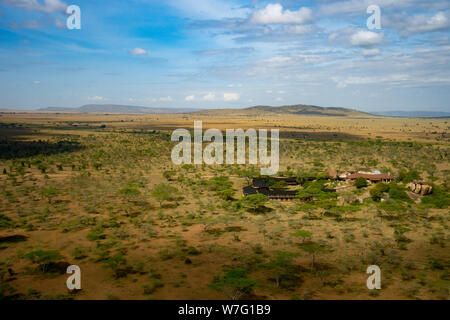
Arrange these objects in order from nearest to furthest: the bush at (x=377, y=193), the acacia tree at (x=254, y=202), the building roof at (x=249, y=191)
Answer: the acacia tree at (x=254, y=202) < the bush at (x=377, y=193) < the building roof at (x=249, y=191)

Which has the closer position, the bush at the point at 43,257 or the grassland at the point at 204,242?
the grassland at the point at 204,242

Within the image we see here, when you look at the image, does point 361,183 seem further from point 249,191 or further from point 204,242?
point 204,242

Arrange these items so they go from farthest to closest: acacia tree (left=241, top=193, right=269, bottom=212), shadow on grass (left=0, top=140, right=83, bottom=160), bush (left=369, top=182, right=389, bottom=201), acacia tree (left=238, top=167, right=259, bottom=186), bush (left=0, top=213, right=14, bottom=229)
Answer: shadow on grass (left=0, top=140, right=83, bottom=160), acacia tree (left=238, top=167, right=259, bottom=186), bush (left=369, top=182, right=389, bottom=201), acacia tree (left=241, top=193, right=269, bottom=212), bush (left=0, top=213, right=14, bottom=229)

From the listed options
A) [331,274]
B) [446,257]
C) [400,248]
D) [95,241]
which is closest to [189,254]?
[95,241]

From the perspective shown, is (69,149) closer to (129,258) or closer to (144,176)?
(144,176)

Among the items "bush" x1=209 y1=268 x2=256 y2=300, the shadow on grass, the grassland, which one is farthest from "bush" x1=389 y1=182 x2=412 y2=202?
the shadow on grass

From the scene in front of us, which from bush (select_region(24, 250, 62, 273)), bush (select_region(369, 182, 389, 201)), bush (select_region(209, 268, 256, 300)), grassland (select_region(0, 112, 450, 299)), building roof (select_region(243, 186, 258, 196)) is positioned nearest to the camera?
bush (select_region(209, 268, 256, 300))

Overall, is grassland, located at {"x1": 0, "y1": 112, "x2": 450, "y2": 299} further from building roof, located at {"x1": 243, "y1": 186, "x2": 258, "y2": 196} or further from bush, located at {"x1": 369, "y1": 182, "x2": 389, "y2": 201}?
building roof, located at {"x1": 243, "y1": 186, "x2": 258, "y2": 196}

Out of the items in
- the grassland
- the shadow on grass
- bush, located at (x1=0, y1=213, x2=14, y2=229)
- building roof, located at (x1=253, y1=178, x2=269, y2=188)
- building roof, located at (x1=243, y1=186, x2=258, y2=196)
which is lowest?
the grassland

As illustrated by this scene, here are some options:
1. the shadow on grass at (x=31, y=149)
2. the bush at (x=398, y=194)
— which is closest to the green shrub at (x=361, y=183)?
the bush at (x=398, y=194)

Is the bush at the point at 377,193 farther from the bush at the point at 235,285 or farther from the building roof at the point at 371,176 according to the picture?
the bush at the point at 235,285

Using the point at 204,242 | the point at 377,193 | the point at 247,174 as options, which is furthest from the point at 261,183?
the point at 204,242

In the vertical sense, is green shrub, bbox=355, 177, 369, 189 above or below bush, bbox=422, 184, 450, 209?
above
